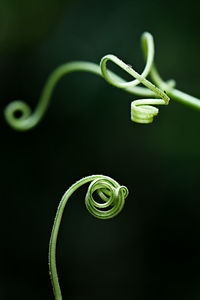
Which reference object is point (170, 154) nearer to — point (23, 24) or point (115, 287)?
point (115, 287)

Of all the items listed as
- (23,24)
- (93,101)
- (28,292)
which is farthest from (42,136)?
(28,292)

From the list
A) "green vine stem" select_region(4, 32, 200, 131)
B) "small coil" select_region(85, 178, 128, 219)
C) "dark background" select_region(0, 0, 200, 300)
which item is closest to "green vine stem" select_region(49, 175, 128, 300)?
"small coil" select_region(85, 178, 128, 219)

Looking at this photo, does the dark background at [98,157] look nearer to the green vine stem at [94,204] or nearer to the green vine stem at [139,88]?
the green vine stem at [139,88]

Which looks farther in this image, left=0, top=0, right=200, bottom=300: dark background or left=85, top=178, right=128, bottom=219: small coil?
left=0, top=0, right=200, bottom=300: dark background

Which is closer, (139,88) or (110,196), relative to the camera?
→ (110,196)

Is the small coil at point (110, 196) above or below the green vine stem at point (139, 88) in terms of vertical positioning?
below

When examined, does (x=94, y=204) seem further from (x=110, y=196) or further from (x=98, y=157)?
(x=98, y=157)

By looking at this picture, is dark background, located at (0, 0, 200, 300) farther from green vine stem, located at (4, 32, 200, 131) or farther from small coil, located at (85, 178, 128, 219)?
small coil, located at (85, 178, 128, 219)

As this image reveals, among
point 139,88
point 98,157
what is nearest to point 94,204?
point 139,88

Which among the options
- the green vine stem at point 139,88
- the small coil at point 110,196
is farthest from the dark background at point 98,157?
the small coil at point 110,196
